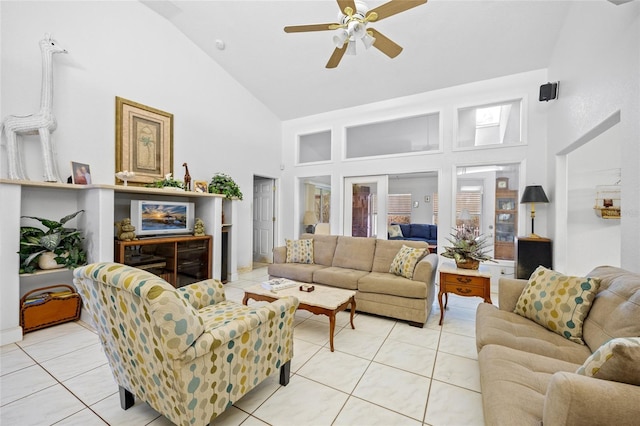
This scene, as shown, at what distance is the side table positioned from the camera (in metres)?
2.76

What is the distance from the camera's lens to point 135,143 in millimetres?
3709

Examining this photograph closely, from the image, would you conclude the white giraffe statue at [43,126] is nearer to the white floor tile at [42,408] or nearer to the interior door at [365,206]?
the white floor tile at [42,408]

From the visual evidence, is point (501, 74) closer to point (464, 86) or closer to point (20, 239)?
point (464, 86)

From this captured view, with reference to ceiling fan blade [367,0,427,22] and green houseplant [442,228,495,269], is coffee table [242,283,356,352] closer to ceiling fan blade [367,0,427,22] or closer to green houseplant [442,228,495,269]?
green houseplant [442,228,495,269]

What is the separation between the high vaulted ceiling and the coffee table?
11.5 feet

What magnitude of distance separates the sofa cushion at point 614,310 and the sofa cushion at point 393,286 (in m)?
1.31

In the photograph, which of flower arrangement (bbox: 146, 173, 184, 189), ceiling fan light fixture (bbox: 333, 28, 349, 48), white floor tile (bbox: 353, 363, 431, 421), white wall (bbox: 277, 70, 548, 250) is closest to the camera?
white floor tile (bbox: 353, 363, 431, 421)

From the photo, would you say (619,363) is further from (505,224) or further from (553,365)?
(505,224)

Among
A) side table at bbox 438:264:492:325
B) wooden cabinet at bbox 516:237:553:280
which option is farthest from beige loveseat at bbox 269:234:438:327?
wooden cabinet at bbox 516:237:553:280

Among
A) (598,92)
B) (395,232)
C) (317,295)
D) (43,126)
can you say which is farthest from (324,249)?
(395,232)

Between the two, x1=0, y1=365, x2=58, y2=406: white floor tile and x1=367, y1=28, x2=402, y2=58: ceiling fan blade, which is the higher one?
x1=367, y1=28, x2=402, y2=58: ceiling fan blade

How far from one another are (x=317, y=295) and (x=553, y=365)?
5.84ft

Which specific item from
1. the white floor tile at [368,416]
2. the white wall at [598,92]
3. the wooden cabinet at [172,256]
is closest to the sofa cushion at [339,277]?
the white floor tile at [368,416]

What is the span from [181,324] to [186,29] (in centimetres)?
481
